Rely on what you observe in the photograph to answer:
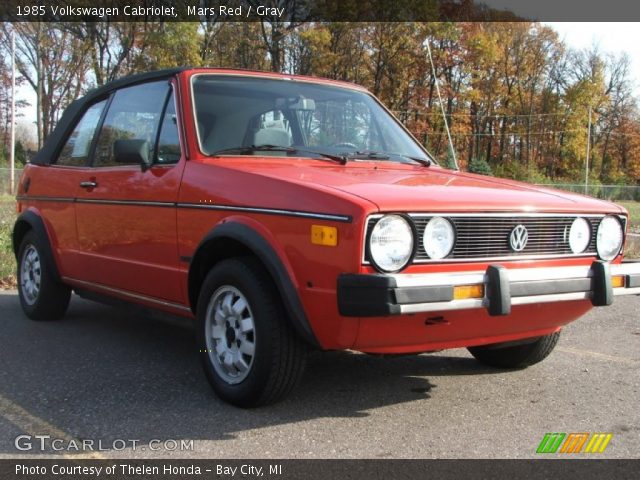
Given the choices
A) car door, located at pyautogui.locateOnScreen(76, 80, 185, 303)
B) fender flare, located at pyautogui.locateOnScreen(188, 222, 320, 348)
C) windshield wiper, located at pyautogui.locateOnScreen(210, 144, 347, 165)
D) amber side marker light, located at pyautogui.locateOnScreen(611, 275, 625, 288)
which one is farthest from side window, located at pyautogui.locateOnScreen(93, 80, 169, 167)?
amber side marker light, located at pyautogui.locateOnScreen(611, 275, 625, 288)

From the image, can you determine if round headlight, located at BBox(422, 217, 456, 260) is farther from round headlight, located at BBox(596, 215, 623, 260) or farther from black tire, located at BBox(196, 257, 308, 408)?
round headlight, located at BBox(596, 215, 623, 260)

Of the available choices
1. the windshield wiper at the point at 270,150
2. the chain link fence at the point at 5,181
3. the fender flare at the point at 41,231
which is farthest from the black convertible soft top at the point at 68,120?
the chain link fence at the point at 5,181

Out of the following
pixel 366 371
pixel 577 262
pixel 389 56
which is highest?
pixel 389 56

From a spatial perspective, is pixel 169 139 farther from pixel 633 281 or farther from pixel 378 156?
pixel 633 281

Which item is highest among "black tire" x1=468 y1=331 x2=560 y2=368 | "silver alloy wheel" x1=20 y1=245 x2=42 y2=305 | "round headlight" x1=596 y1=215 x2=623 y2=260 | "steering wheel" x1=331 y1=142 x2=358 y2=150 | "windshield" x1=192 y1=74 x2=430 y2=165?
"windshield" x1=192 y1=74 x2=430 y2=165

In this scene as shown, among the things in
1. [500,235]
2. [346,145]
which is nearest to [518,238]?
[500,235]

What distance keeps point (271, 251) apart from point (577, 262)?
1709mm

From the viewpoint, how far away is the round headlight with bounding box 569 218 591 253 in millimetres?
3768

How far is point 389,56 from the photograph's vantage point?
38.6 m

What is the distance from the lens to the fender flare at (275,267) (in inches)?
131

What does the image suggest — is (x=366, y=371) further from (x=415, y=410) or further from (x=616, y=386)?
(x=616, y=386)

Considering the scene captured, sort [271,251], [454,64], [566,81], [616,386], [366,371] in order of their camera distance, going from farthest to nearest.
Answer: [566,81]
[454,64]
[366,371]
[616,386]
[271,251]
